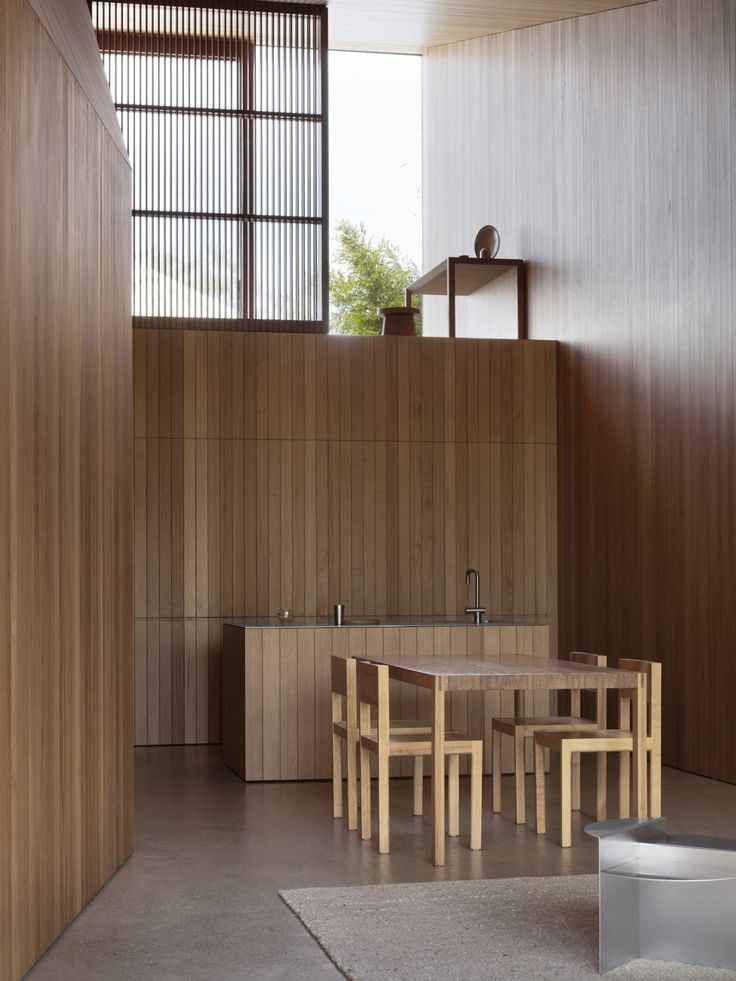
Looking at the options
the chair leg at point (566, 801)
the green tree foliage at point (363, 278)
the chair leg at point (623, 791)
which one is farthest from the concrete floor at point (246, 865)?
the green tree foliage at point (363, 278)

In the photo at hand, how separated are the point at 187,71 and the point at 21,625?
6.26m

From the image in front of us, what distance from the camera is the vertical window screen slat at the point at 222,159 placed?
28.0 ft

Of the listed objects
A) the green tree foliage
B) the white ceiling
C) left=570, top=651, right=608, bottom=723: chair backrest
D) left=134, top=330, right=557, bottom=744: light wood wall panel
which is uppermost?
the white ceiling

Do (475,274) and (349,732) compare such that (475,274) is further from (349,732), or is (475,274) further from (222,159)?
(349,732)

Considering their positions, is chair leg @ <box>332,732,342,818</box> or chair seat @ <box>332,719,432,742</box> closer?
chair seat @ <box>332,719,432,742</box>

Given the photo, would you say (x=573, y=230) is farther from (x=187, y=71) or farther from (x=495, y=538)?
(x=187, y=71)

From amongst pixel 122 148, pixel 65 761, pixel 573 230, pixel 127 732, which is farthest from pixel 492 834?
pixel 573 230

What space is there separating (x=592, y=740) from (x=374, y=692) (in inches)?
36.5

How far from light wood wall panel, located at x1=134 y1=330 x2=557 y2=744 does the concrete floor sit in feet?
5.10

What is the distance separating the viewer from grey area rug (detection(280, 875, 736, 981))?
3422 mm

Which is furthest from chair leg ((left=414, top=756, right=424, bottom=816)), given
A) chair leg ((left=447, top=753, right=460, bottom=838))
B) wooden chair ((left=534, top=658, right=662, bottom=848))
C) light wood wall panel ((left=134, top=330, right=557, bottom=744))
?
light wood wall panel ((left=134, top=330, right=557, bottom=744))

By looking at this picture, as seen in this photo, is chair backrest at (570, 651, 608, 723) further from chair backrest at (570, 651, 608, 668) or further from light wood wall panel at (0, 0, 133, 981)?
light wood wall panel at (0, 0, 133, 981)

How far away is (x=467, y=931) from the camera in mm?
3805

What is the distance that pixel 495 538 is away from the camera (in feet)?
28.2
